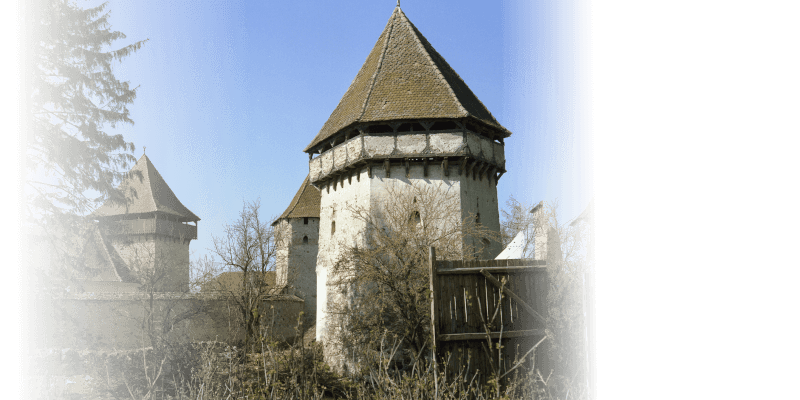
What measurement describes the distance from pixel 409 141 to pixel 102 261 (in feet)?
34.9

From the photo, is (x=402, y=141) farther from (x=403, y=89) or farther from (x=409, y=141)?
(x=403, y=89)

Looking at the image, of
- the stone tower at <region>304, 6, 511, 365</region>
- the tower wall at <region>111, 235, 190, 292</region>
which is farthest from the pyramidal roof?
the tower wall at <region>111, 235, 190, 292</region>

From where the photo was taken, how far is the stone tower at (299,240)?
25.3 meters

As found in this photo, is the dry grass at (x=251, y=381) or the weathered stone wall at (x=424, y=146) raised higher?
the weathered stone wall at (x=424, y=146)

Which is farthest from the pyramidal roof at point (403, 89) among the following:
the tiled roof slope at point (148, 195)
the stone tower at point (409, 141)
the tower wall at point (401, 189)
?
the tiled roof slope at point (148, 195)

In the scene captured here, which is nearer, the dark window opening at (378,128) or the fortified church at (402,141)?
the fortified church at (402,141)

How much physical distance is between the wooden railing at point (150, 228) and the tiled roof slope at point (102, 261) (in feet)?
0.41

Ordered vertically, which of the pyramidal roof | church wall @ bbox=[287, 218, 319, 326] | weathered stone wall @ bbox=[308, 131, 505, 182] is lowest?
church wall @ bbox=[287, 218, 319, 326]

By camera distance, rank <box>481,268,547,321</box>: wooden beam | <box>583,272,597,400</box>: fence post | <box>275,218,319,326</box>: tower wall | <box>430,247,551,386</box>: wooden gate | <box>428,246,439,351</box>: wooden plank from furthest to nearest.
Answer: <box>275,218,319,326</box>: tower wall, <box>428,246,439,351</box>: wooden plank, <box>430,247,551,386</box>: wooden gate, <box>481,268,547,321</box>: wooden beam, <box>583,272,597,400</box>: fence post

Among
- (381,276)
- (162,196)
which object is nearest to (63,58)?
(162,196)

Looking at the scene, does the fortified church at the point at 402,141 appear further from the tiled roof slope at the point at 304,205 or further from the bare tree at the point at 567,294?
the tiled roof slope at the point at 304,205

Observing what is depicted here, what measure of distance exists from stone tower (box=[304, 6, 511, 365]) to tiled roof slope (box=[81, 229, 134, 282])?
31.6 feet

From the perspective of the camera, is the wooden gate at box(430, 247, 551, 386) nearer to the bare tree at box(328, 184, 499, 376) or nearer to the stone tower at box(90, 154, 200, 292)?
the bare tree at box(328, 184, 499, 376)

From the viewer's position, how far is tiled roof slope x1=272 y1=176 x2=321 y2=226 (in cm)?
2638
